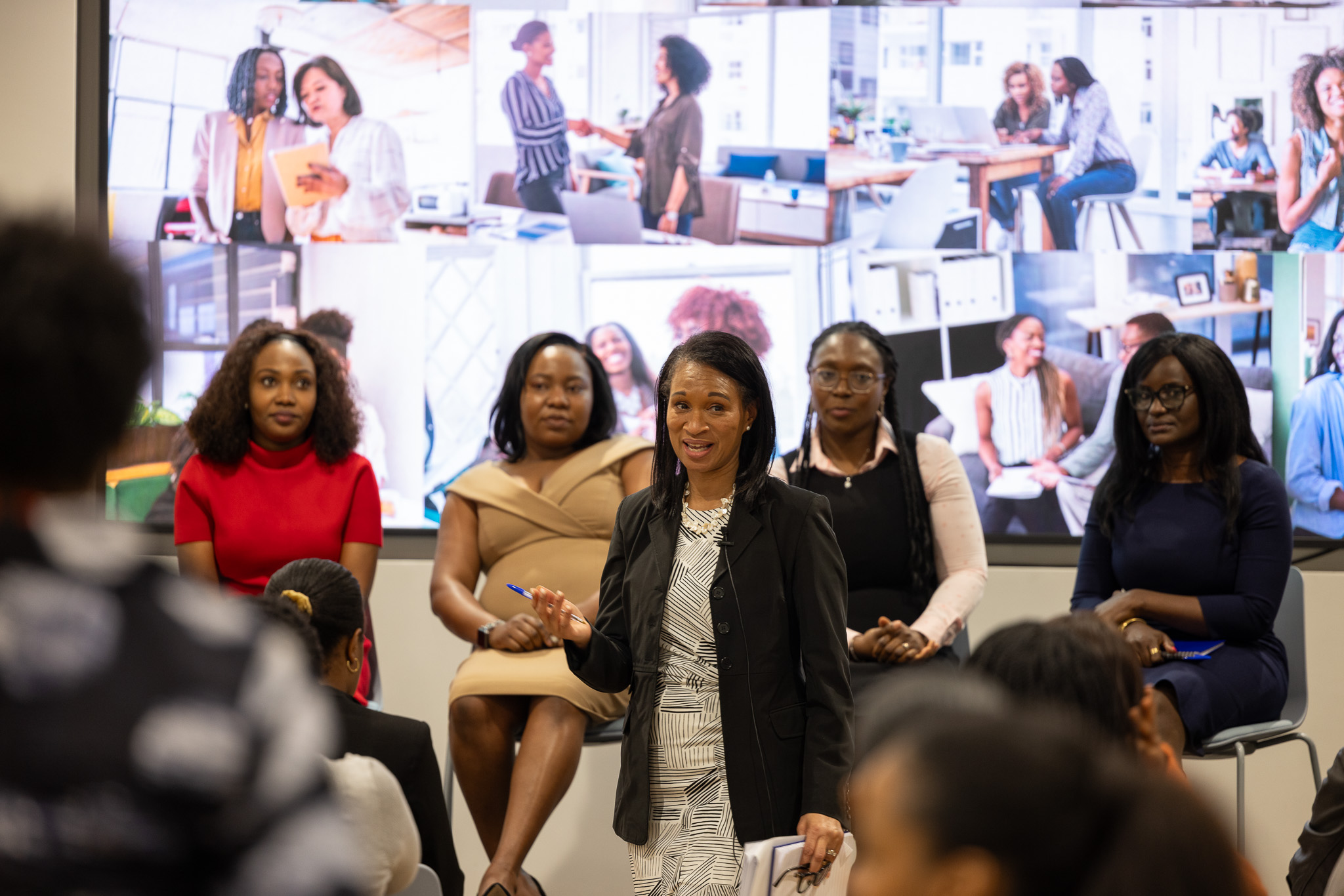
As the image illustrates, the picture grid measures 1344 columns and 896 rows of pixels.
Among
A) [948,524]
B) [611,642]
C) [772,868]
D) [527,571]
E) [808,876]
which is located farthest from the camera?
[527,571]

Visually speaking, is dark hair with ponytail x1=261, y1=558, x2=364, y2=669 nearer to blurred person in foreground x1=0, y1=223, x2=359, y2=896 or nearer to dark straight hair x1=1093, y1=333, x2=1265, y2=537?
blurred person in foreground x1=0, y1=223, x2=359, y2=896

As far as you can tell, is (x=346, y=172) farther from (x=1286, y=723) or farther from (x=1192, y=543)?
(x=1286, y=723)

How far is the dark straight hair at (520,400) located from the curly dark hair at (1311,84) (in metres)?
2.50

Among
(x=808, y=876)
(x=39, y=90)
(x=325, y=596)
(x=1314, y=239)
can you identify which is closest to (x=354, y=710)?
(x=325, y=596)

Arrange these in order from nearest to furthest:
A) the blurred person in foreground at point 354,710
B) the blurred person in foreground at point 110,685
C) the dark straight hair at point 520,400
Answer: the blurred person in foreground at point 110,685, the blurred person in foreground at point 354,710, the dark straight hair at point 520,400

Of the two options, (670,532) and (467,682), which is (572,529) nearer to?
(467,682)

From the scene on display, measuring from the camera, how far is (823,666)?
2.16 m

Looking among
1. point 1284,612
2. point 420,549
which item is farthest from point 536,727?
point 1284,612

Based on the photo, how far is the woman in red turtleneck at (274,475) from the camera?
123 inches

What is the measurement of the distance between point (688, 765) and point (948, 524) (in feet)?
3.98

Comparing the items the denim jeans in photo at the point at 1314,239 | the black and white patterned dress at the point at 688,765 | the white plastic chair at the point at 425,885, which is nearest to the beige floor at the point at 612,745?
the denim jeans in photo at the point at 1314,239

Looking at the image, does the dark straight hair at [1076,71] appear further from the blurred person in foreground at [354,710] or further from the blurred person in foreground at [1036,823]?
the blurred person in foreground at [1036,823]

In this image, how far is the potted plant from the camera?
396 cm

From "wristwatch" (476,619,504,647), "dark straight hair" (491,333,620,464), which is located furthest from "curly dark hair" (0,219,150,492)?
"dark straight hair" (491,333,620,464)
